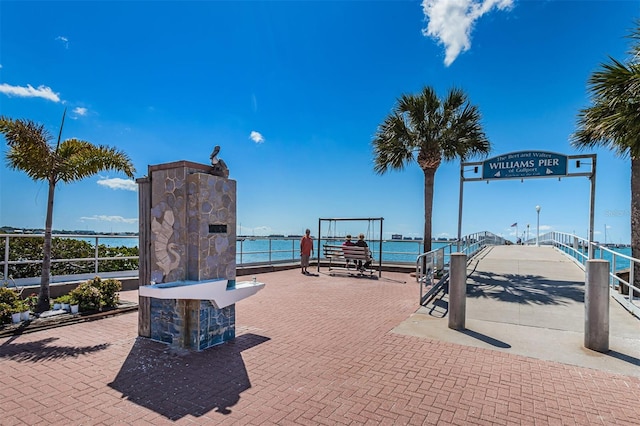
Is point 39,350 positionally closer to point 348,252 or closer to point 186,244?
Result: point 186,244

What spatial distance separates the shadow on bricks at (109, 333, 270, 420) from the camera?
11.1ft

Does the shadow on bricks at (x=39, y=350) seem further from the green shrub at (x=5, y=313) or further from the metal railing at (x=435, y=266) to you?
the metal railing at (x=435, y=266)

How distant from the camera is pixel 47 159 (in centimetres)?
681

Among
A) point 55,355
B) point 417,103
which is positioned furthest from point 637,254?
point 55,355

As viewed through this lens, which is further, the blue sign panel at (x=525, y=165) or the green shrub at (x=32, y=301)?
the blue sign panel at (x=525, y=165)

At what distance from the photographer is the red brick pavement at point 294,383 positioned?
3.22m

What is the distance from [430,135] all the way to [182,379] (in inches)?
443

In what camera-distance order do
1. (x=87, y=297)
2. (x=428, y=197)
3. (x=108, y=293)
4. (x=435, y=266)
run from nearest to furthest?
(x=87, y=297) < (x=108, y=293) < (x=435, y=266) < (x=428, y=197)

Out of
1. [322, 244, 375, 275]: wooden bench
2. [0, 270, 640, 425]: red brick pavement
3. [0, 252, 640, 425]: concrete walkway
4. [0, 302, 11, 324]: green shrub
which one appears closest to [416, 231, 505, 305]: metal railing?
[322, 244, 375, 275]: wooden bench

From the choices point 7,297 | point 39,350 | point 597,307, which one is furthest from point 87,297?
point 597,307

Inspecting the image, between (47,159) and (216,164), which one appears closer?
(216,164)

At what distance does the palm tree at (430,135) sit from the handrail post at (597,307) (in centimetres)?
775

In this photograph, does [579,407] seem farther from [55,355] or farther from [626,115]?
[626,115]

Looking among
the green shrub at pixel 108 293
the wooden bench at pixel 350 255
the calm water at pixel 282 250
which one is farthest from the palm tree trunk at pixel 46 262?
the wooden bench at pixel 350 255
